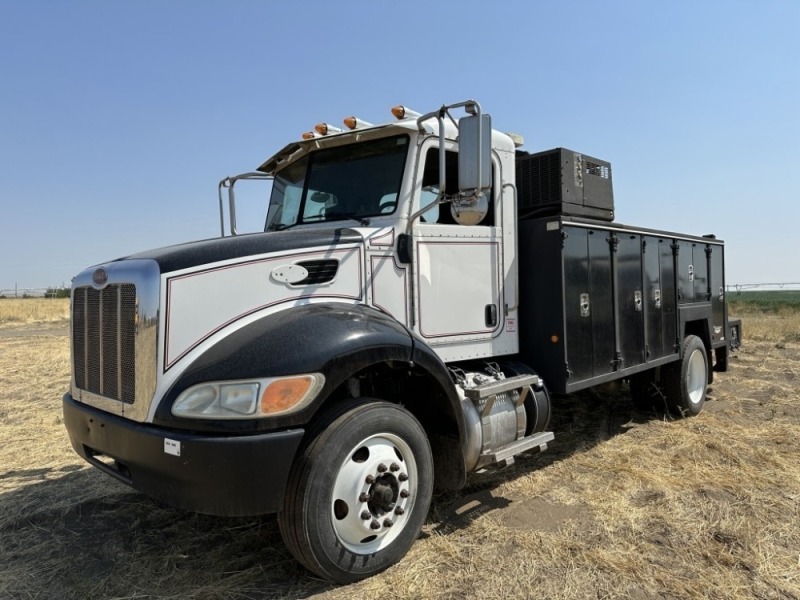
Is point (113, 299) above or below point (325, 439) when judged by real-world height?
above

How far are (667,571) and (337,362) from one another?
222cm

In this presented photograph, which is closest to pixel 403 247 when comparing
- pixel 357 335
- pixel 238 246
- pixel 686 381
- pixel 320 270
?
pixel 320 270

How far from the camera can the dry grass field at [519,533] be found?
10.1 ft

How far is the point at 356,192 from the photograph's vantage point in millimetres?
4234

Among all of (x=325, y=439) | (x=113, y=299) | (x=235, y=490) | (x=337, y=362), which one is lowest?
(x=235, y=490)

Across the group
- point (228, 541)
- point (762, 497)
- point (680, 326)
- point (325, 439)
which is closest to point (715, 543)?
point (762, 497)

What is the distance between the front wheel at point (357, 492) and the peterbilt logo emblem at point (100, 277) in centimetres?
156

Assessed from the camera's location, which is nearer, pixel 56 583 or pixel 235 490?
pixel 235 490

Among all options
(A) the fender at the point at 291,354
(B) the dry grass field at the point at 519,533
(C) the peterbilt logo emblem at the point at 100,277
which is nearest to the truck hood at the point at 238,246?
(C) the peterbilt logo emblem at the point at 100,277

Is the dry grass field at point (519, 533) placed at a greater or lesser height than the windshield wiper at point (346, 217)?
lesser

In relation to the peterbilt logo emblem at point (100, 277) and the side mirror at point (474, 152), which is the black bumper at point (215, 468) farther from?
the side mirror at point (474, 152)

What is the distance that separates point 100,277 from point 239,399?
133 cm

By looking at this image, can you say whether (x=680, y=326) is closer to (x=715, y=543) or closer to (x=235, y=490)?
(x=715, y=543)

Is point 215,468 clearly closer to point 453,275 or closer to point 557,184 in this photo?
A: point 453,275
